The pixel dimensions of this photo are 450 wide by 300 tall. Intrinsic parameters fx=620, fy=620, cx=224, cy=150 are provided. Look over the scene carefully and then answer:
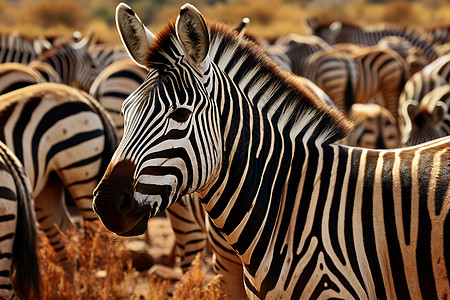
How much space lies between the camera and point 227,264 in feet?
13.5

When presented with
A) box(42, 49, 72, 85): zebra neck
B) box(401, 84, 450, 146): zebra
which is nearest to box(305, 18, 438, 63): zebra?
box(42, 49, 72, 85): zebra neck

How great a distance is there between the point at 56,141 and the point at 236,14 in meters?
35.4

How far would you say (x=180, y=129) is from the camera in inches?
99.5

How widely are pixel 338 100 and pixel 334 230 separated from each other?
10322mm

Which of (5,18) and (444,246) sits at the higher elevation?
(5,18)

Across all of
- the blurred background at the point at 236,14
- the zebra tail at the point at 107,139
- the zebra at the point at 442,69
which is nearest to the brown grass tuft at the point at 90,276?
the zebra tail at the point at 107,139

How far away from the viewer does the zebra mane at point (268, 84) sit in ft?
9.29

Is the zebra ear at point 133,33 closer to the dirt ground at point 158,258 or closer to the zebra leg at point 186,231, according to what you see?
the zebra leg at point 186,231

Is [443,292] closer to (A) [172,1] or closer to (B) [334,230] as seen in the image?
(B) [334,230]

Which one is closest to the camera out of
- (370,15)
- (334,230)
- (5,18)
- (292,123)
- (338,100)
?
(334,230)

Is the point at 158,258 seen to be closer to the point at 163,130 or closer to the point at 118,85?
the point at 118,85

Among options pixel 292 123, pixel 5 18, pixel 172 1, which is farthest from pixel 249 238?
pixel 172 1

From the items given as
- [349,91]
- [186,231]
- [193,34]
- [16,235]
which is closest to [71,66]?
[349,91]

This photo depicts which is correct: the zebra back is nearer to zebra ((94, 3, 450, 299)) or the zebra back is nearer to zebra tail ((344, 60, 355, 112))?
zebra tail ((344, 60, 355, 112))
